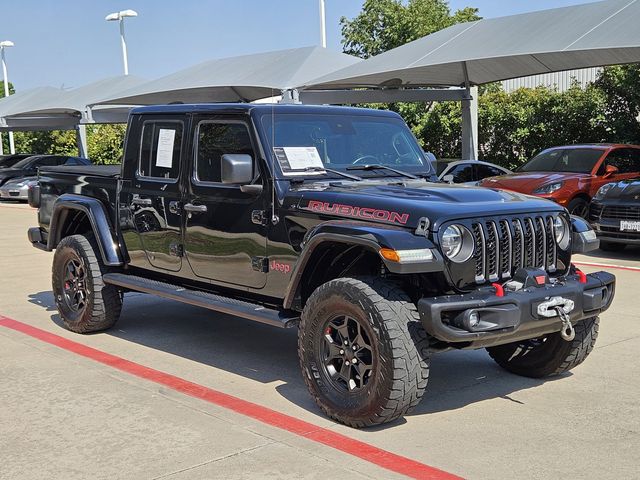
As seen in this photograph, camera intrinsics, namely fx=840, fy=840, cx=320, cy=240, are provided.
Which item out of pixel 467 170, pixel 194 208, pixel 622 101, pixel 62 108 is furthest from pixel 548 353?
pixel 62 108

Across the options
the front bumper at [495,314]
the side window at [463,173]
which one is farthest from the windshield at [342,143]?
the side window at [463,173]

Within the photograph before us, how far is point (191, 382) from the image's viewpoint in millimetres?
5730

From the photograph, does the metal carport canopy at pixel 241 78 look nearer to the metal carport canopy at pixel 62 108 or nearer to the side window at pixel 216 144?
the metal carport canopy at pixel 62 108

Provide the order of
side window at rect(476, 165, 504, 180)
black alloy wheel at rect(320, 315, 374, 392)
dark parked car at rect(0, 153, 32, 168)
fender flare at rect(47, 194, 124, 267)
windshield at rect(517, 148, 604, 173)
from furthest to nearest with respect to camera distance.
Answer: dark parked car at rect(0, 153, 32, 168)
side window at rect(476, 165, 504, 180)
windshield at rect(517, 148, 604, 173)
fender flare at rect(47, 194, 124, 267)
black alloy wheel at rect(320, 315, 374, 392)

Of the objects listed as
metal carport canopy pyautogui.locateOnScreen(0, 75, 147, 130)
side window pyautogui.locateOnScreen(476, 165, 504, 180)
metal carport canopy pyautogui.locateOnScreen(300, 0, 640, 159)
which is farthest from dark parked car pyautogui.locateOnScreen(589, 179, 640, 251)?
metal carport canopy pyautogui.locateOnScreen(0, 75, 147, 130)

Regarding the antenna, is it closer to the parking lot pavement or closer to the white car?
the parking lot pavement

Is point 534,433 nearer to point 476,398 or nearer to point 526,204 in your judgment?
point 476,398

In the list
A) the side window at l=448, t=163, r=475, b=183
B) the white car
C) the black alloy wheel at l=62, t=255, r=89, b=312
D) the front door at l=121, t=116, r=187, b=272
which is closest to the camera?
the front door at l=121, t=116, r=187, b=272

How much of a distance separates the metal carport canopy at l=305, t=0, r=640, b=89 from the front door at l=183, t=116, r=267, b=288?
9279mm

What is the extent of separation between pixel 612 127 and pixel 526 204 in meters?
15.2

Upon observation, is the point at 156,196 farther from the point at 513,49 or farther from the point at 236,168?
the point at 513,49

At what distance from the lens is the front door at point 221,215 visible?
5625 mm

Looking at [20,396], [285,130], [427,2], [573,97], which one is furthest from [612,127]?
[20,396]

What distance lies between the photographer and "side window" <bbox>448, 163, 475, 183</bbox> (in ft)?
51.9
